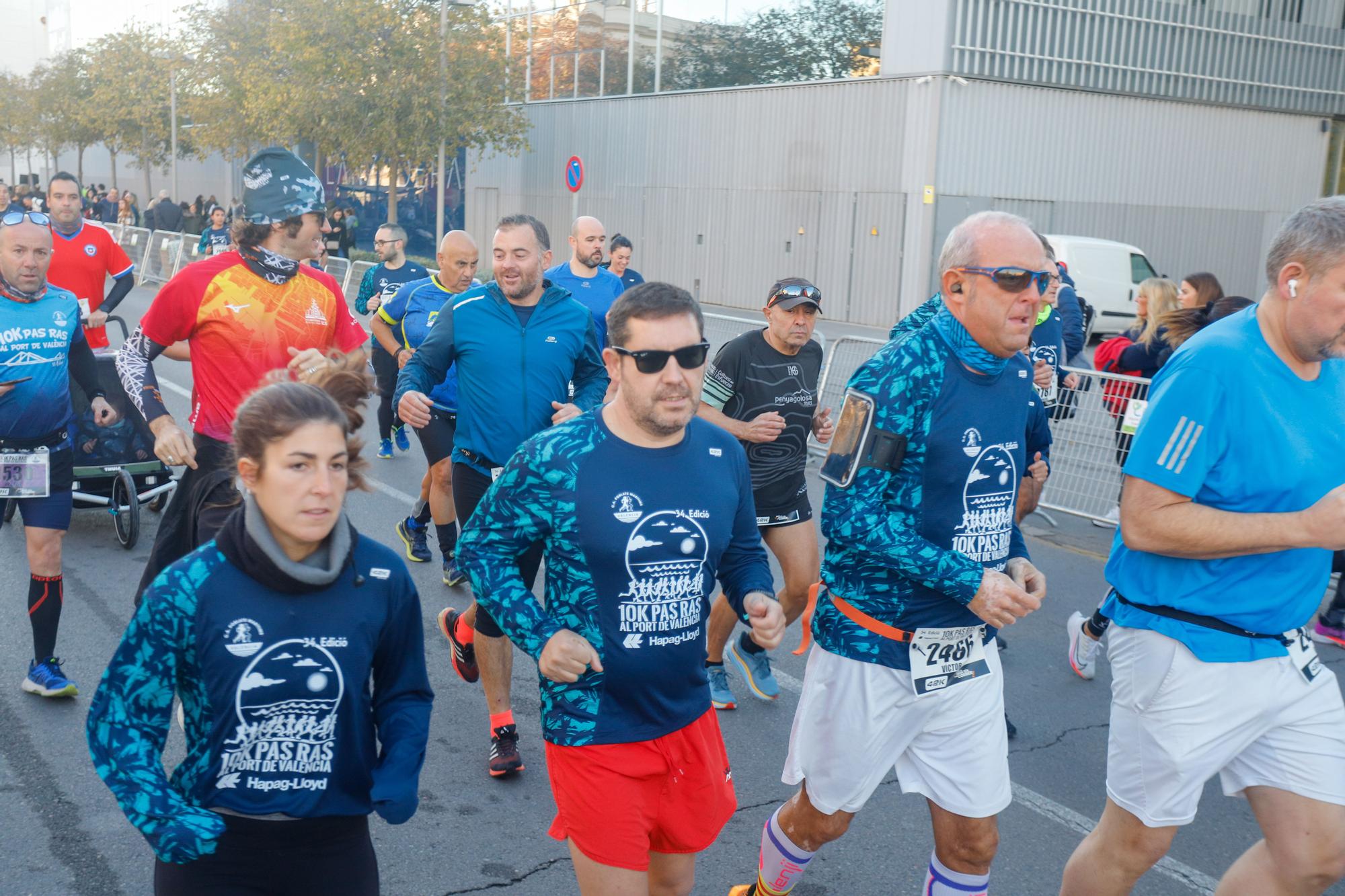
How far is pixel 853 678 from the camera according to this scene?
3.35m

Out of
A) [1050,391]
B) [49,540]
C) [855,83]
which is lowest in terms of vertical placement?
[49,540]

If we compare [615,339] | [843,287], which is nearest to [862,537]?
[615,339]

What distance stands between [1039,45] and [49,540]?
2482 centimetres

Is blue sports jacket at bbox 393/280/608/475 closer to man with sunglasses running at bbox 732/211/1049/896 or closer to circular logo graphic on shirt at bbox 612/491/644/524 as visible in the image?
man with sunglasses running at bbox 732/211/1049/896

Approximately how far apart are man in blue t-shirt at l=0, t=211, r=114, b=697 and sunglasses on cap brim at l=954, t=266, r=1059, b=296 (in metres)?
4.06

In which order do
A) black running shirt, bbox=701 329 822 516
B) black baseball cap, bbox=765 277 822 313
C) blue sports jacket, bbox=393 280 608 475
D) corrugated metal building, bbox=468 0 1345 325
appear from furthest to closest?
corrugated metal building, bbox=468 0 1345 325
black running shirt, bbox=701 329 822 516
black baseball cap, bbox=765 277 822 313
blue sports jacket, bbox=393 280 608 475

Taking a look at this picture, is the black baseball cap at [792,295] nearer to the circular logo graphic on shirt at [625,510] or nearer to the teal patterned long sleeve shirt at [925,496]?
the teal patterned long sleeve shirt at [925,496]

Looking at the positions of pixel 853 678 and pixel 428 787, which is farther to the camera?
pixel 428 787

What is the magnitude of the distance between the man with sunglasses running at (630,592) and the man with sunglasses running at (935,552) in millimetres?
414

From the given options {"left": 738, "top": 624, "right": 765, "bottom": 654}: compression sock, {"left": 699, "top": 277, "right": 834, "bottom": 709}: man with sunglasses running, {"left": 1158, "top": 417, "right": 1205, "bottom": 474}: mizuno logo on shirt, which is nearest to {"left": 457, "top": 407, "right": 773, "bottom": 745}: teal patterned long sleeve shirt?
{"left": 1158, "top": 417, "right": 1205, "bottom": 474}: mizuno logo on shirt

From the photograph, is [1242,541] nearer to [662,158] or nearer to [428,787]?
[428,787]

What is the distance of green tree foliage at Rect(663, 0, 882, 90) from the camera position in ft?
89.5

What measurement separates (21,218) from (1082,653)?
17.6ft

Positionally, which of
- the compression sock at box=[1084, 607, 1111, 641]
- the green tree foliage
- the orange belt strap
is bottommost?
the compression sock at box=[1084, 607, 1111, 641]
